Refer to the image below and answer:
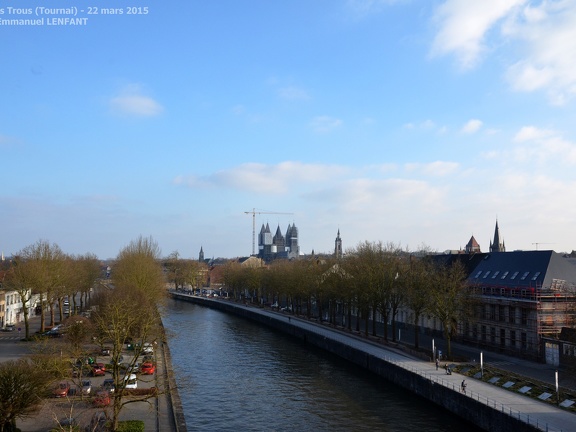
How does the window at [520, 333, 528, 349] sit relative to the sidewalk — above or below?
above

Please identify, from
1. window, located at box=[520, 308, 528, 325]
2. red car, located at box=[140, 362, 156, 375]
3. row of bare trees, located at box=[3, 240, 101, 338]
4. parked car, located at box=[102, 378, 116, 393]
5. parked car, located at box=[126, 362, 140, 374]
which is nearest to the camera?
parked car, located at box=[126, 362, 140, 374]

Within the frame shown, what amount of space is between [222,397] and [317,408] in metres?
8.58

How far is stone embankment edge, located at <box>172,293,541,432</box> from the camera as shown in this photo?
118ft

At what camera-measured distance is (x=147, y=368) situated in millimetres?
48875

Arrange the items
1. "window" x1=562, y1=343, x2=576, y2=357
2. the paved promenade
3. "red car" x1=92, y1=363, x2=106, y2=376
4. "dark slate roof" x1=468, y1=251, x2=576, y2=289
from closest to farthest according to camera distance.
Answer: the paved promenade
"red car" x1=92, y1=363, x2=106, y2=376
"window" x1=562, y1=343, x2=576, y2=357
"dark slate roof" x1=468, y1=251, x2=576, y2=289

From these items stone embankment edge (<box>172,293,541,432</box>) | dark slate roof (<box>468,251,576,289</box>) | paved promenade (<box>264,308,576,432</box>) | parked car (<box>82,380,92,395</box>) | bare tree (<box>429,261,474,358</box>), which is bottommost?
stone embankment edge (<box>172,293,541,432</box>)

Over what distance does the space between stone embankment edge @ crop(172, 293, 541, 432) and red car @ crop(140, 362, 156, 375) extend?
23.0 m

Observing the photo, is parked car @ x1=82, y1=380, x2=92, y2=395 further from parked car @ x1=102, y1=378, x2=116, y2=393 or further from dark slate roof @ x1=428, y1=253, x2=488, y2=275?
dark slate roof @ x1=428, y1=253, x2=488, y2=275

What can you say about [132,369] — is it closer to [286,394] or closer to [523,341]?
[286,394]

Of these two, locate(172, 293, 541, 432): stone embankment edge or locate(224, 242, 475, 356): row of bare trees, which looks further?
locate(224, 242, 475, 356): row of bare trees

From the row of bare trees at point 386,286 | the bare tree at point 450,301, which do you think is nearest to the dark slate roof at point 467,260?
the row of bare trees at point 386,286

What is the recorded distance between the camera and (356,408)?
43625mm

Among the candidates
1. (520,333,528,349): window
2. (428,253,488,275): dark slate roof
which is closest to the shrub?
(520,333,528,349): window

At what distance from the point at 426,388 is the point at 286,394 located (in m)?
12.3
